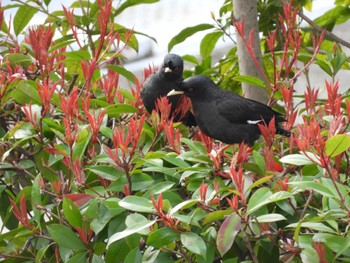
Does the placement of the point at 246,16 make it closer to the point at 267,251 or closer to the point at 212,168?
the point at 212,168

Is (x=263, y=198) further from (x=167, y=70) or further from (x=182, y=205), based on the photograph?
(x=167, y=70)

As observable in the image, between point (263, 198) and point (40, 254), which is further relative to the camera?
point (40, 254)

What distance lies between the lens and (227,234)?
2037 mm

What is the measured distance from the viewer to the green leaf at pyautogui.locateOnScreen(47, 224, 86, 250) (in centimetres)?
234

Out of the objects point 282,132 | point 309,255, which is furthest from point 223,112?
point 309,255

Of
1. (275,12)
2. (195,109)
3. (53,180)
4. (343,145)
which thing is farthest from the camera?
(275,12)

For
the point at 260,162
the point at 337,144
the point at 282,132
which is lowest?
the point at 282,132

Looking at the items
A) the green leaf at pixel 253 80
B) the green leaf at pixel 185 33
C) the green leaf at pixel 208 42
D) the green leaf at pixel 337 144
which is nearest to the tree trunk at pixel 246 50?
the green leaf at pixel 253 80

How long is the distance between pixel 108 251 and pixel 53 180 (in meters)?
0.46

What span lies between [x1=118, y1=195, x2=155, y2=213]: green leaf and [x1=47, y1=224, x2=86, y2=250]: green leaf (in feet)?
0.92

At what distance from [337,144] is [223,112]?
1299mm

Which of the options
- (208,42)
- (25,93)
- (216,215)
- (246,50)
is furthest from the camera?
(208,42)

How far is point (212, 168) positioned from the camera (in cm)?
240

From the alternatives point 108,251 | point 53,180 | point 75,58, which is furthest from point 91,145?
point 75,58
